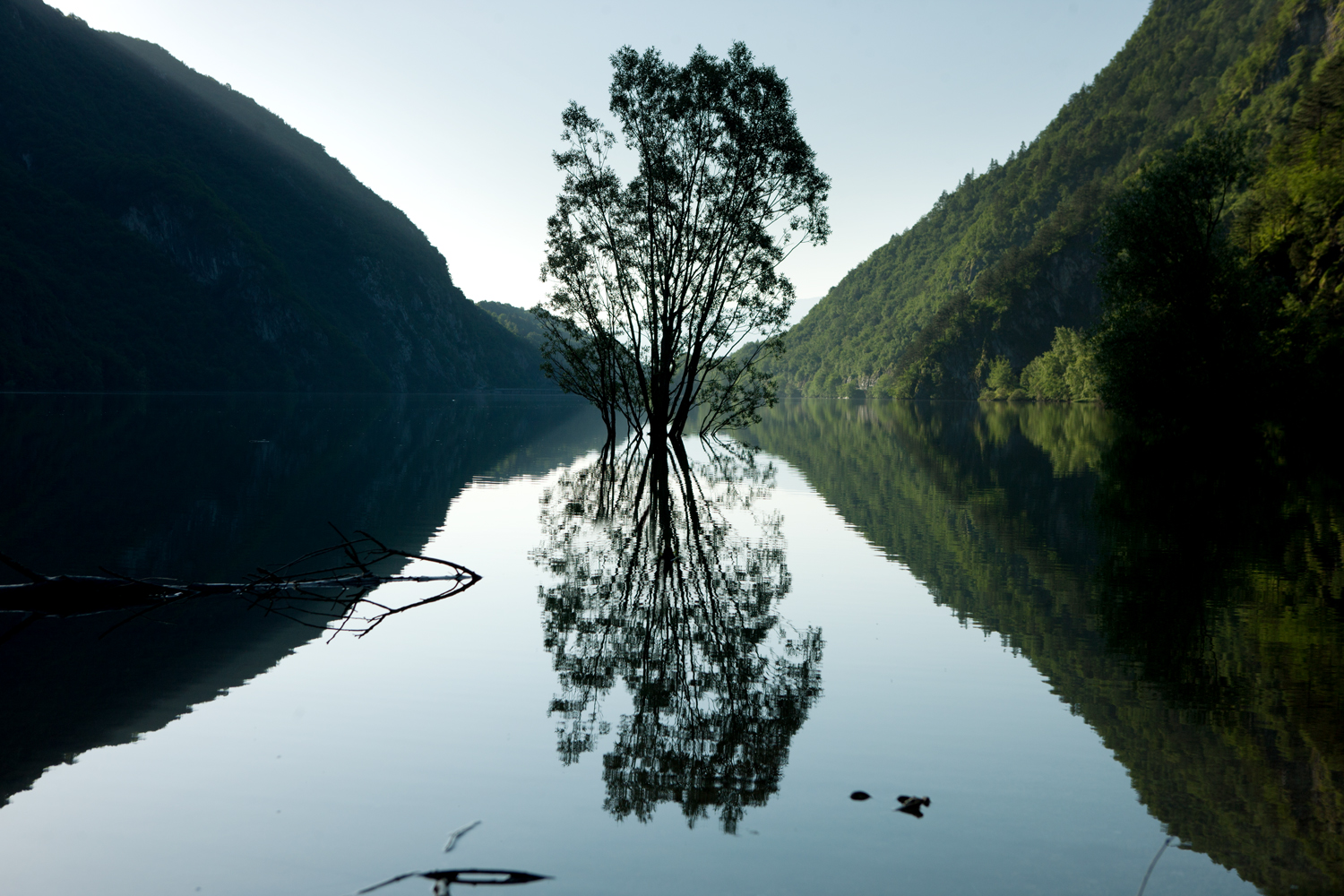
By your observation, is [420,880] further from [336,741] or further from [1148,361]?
[1148,361]

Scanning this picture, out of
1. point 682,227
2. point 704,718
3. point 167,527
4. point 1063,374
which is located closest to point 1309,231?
point 682,227

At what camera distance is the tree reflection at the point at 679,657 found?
600 centimetres

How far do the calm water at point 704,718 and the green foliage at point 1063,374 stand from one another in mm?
108006

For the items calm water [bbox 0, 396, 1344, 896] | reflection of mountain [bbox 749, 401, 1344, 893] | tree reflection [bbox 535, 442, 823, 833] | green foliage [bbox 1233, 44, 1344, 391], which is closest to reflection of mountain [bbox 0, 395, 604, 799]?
calm water [bbox 0, 396, 1344, 896]

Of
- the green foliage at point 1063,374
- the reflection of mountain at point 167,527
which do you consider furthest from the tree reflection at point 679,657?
the green foliage at point 1063,374

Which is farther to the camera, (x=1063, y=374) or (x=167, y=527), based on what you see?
(x=1063, y=374)

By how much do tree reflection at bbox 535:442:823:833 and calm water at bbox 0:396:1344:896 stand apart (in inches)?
1.8

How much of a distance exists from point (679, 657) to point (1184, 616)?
254 inches

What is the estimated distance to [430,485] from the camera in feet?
84.6

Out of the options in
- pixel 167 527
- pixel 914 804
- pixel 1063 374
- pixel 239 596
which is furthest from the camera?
pixel 1063 374

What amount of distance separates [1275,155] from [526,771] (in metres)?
77.9

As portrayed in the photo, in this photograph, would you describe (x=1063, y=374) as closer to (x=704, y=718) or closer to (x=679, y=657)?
(x=679, y=657)

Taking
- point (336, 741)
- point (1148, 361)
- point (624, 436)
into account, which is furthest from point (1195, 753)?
point (624, 436)

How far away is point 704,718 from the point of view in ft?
22.9
